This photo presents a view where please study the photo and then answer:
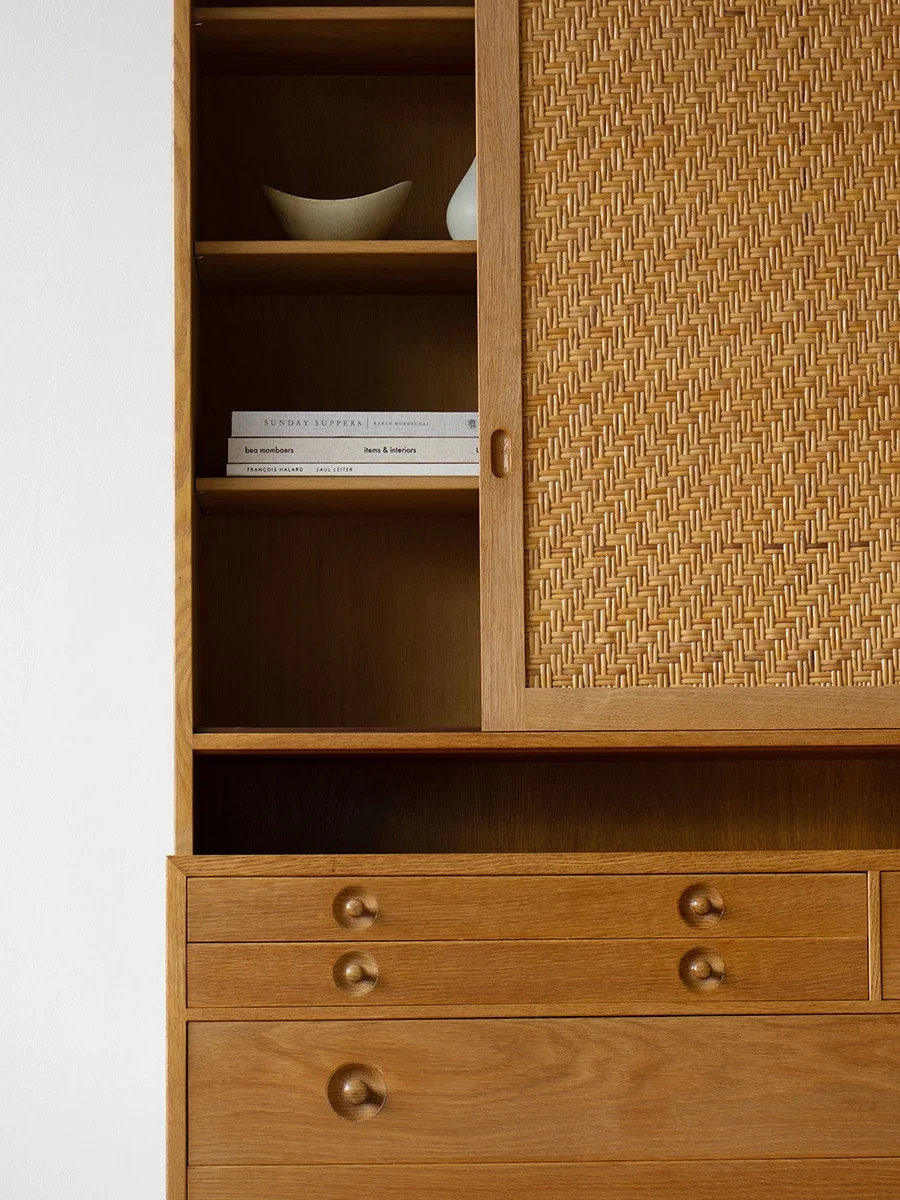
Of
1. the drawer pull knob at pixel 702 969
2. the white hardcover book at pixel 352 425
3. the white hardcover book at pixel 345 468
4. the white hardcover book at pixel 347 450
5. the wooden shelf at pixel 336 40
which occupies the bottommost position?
the drawer pull knob at pixel 702 969

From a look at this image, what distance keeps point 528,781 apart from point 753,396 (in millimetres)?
662

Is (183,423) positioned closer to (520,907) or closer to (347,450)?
(347,450)

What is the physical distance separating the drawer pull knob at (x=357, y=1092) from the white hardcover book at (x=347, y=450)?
75 cm

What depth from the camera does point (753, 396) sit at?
1.39 metres

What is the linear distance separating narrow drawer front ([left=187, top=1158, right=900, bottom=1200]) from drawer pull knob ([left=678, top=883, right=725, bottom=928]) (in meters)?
0.28

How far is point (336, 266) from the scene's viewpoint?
150 cm

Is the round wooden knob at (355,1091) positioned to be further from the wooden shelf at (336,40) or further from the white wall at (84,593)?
the wooden shelf at (336,40)

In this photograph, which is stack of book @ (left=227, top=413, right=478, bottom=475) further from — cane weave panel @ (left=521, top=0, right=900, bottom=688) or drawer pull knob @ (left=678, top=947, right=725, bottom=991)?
drawer pull knob @ (left=678, top=947, right=725, bottom=991)

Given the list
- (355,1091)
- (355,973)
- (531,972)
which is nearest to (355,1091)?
(355,1091)

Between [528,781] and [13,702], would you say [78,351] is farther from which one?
[528,781]

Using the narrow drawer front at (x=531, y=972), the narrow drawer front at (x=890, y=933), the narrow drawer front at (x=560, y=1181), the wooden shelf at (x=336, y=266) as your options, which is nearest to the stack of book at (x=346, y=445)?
the wooden shelf at (x=336, y=266)

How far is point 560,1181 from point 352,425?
3.14ft

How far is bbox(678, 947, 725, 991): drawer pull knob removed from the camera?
134cm

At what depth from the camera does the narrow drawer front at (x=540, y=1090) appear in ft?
4.21
